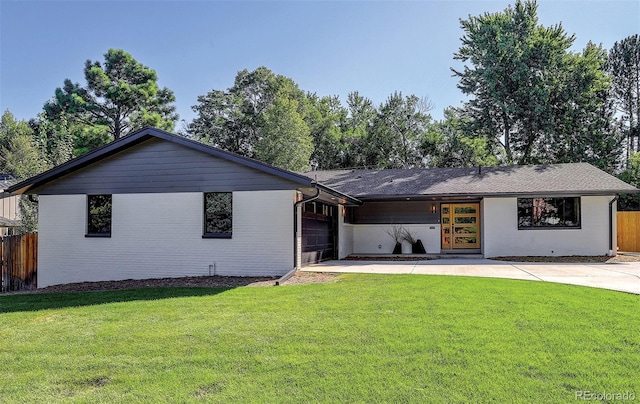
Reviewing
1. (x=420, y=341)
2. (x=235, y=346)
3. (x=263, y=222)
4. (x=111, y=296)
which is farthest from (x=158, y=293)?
(x=420, y=341)

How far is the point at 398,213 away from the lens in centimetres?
1834

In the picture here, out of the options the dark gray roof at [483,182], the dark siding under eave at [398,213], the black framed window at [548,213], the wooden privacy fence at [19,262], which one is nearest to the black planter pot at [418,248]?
the dark siding under eave at [398,213]

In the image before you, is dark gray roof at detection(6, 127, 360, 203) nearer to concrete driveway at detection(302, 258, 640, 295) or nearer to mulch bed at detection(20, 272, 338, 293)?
mulch bed at detection(20, 272, 338, 293)

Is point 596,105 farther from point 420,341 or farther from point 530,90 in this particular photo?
point 420,341

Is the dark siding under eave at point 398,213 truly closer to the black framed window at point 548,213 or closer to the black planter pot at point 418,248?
the black planter pot at point 418,248

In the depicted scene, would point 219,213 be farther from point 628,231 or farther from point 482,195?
point 628,231

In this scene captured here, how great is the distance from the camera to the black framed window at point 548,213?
16.0 m

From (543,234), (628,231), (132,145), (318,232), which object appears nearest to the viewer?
(132,145)

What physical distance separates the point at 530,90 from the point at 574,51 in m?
4.43

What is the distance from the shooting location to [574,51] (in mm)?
27219

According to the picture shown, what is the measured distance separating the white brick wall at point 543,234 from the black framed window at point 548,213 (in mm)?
203

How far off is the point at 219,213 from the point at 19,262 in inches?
232

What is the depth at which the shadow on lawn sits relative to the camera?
8266mm

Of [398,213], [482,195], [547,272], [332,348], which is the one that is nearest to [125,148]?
[332,348]
